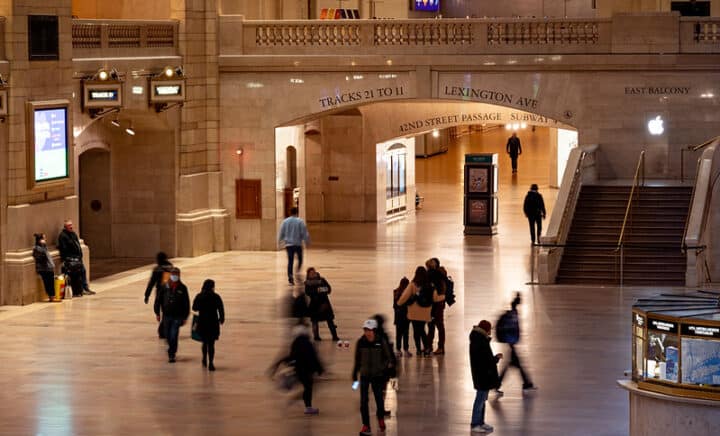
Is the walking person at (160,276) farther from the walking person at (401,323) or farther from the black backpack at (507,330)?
the black backpack at (507,330)

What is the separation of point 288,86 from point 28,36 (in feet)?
27.8

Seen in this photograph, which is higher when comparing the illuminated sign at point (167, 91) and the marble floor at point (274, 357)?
the illuminated sign at point (167, 91)

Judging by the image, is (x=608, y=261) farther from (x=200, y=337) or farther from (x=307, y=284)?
(x=200, y=337)

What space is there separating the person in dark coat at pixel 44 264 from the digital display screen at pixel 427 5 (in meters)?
22.5

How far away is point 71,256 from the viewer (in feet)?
85.6

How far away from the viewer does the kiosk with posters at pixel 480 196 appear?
3550cm

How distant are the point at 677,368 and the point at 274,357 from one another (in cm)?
764

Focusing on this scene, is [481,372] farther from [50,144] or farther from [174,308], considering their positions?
[50,144]

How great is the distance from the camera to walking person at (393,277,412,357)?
66.7 feet

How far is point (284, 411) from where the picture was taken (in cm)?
1764

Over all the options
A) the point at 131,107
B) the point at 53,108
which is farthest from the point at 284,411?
the point at 131,107

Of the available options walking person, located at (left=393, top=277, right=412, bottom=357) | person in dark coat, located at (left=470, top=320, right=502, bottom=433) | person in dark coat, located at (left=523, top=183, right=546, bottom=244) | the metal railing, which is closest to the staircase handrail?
the metal railing

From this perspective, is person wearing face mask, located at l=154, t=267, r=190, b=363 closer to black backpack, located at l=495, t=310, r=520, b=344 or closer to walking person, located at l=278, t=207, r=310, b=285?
black backpack, located at l=495, t=310, r=520, b=344

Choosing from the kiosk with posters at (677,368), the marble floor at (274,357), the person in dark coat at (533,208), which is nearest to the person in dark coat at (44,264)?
the marble floor at (274,357)
